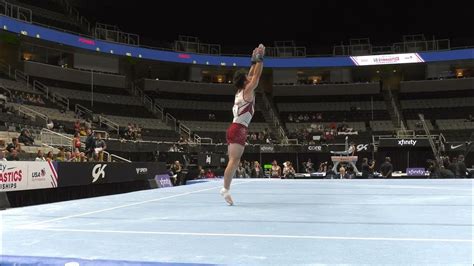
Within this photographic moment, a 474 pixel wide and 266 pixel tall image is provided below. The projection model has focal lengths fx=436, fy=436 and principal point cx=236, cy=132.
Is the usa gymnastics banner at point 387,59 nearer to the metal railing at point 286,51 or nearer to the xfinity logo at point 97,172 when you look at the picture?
the metal railing at point 286,51

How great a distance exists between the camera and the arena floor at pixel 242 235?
2.11 m

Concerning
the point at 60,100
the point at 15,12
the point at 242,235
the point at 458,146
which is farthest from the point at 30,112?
the point at 458,146

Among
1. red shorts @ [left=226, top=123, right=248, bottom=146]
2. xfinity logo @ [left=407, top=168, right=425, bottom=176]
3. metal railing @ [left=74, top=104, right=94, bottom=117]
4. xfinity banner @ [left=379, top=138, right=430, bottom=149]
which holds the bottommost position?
xfinity logo @ [left=407, top=168, right=425, bottom=176]

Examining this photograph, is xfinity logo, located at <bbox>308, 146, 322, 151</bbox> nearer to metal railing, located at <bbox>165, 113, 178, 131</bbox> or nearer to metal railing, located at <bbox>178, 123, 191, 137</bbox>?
metal railing, located at <bbox>178, 123, 191, 137</bbox>

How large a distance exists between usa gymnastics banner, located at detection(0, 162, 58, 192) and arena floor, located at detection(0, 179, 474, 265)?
407 centimetres

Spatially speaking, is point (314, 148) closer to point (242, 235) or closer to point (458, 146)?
point (458, 146)

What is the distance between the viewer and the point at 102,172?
11.0 m

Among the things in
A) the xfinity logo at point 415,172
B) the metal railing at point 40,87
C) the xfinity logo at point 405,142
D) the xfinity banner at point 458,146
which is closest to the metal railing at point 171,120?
the metal railing at point 40,87

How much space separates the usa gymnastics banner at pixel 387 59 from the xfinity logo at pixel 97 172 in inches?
840

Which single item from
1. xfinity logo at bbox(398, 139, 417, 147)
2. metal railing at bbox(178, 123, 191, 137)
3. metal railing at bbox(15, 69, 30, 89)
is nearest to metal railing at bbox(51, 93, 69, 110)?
metal railing at bbox(15, 69, 30, 89)

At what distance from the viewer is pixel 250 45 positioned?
3106 centimetres

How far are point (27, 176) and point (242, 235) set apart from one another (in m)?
7.03

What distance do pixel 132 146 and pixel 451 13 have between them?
2237 cm

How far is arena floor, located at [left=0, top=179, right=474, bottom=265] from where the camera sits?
2.11m
